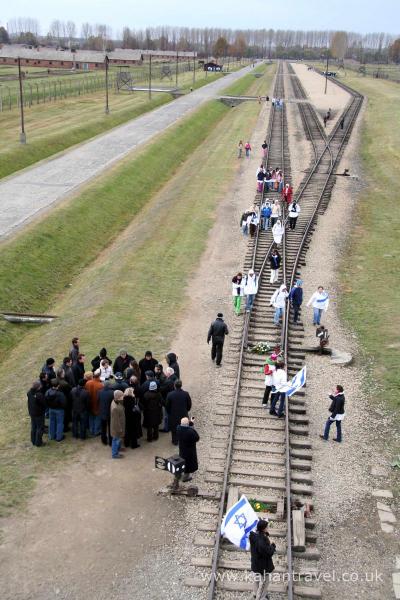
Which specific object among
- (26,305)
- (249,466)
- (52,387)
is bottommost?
(26,305)

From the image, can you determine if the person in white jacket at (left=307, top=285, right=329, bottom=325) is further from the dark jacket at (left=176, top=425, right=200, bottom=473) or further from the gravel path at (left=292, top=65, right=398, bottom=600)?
the dark jacket at (left=176, top=425, right=200, bottom=473)

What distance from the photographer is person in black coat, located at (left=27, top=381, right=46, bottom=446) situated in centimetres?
1223

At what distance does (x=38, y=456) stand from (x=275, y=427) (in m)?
→ 4.94

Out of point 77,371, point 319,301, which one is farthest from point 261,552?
point 319,301

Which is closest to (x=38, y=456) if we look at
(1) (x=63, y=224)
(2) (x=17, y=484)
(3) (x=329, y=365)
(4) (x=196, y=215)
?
(2) (x=17, y=484)

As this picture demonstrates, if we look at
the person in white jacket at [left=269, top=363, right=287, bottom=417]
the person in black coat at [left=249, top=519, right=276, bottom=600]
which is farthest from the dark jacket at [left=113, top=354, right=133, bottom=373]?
the person in black coat at [left=249, top=519, right=276, bottom=600]

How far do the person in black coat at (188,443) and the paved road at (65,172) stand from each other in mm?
17844

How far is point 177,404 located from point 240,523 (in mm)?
3618

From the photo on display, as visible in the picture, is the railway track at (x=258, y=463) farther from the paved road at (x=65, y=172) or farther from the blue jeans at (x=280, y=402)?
the paved road at (x=65, y=172)

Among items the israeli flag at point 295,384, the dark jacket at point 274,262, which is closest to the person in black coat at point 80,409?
the israeli flag at point 295,384

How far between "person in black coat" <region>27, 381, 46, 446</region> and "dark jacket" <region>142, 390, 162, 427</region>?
201 centimetres

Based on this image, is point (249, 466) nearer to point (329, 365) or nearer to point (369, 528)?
point (369, 528)

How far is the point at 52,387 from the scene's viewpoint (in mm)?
12578

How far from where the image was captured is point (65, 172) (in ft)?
129
